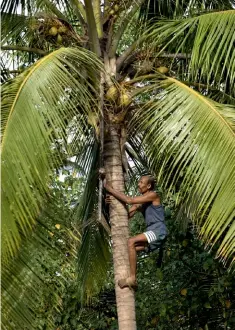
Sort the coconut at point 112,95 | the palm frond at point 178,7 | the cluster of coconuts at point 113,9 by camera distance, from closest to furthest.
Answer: the coconut at point 112,95
the cluster of coconuts at point 113,9
the palm frond at point 178,7

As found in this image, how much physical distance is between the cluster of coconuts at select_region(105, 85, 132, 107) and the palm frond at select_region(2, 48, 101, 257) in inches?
13.2

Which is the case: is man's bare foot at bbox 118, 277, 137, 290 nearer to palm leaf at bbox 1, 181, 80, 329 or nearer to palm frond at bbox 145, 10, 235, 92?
palm leaf at bbox 1, 181, 80, 329

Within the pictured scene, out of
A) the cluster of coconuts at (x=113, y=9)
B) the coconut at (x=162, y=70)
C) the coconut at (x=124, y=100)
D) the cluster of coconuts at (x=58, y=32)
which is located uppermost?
the cluster of coconuts at (x=113, y=9)

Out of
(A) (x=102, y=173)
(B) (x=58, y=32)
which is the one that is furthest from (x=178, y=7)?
(A) (x=102, y=173)

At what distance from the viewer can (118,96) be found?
7574mm

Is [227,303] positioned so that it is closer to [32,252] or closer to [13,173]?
[32,252]

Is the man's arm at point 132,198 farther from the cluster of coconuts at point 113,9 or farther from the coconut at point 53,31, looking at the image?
the cluster of coconuts at point 113,9

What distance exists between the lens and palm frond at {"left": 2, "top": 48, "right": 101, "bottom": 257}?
235 inches

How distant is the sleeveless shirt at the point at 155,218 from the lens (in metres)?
7.39

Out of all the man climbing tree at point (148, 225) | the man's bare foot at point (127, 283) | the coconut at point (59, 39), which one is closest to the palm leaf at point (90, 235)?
the coconut at point (59, 39)

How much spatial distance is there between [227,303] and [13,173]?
5.36 m

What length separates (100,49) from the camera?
802 centimetres

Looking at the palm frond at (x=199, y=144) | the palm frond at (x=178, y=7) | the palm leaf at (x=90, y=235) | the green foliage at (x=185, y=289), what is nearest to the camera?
the palm frond at (x=199, y=144)

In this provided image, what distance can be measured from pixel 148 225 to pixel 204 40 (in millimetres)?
1856
